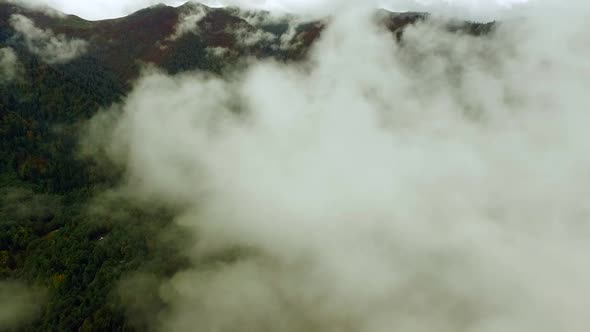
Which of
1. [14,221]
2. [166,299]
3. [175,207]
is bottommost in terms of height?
[14,221]

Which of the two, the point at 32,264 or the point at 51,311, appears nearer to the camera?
the point at 51,311

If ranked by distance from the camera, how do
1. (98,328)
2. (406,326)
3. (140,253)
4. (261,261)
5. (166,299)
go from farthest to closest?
(261,261) → (406,326) → (140,253) → (166,299) → (98,328)

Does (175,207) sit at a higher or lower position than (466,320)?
lower

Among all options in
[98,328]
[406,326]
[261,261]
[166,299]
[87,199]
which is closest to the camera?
[98,328]

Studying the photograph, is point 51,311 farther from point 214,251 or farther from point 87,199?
point 87,199

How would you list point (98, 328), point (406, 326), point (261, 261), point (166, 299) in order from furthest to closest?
point (261, 261) < point (406, 326) < point (166, 299) < point (98, 328)

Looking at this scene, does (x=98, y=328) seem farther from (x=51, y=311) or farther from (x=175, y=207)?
(x=175, y=207)

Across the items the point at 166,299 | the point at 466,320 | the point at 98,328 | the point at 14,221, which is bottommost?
the point at 14,221

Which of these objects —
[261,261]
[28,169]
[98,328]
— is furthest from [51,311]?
[28,169]

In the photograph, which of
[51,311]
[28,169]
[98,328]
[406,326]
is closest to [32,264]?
[51,311]
